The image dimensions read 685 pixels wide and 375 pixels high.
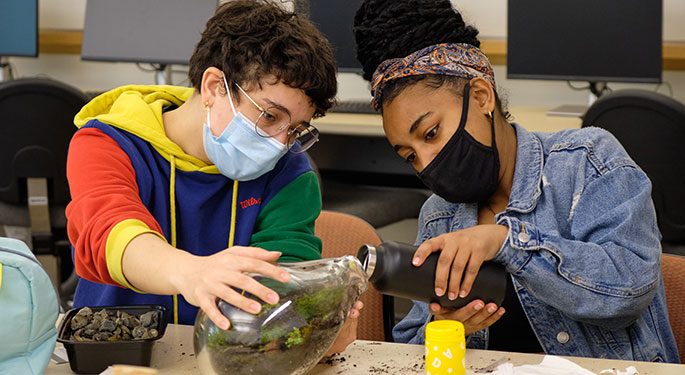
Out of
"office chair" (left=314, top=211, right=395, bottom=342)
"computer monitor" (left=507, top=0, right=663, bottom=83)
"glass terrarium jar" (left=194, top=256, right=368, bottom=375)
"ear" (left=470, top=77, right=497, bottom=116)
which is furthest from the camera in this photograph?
Answer: "computer monitor" (left=507, top=0, right=663, bottom=83)

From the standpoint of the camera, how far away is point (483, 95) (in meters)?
1.43

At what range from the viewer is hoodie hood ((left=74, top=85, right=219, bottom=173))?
1.35m

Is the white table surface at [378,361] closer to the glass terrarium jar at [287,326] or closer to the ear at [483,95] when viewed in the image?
the glass terrarium jar at [287,326]

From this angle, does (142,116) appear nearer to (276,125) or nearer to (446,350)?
(276,125)

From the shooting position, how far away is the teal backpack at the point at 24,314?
3.38ft

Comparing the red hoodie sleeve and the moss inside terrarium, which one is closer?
the moss inside terrarium

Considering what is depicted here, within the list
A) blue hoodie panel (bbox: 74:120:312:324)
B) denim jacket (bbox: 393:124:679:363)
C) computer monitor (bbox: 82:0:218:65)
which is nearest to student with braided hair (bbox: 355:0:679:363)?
denim jacket (bbox: 393:124:679:363)

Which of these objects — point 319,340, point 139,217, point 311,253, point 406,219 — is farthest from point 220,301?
point 406,219

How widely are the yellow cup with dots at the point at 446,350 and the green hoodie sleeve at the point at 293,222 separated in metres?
0.36

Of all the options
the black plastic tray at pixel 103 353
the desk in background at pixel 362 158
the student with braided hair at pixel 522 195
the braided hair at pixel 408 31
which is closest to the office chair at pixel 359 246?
the student with braided hair at pixel 522 195

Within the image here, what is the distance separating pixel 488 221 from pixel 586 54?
1.69m

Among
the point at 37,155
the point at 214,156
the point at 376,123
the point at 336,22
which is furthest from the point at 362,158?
the point at 214,156

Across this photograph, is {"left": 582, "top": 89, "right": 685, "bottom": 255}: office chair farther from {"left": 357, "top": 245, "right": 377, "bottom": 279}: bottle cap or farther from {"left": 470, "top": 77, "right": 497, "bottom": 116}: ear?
{"left": 357, "top": 245, "right": 377, "bottom": 279}: bottle cap

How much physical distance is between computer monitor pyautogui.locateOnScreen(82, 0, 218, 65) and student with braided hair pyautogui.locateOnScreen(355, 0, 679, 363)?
2.07m
